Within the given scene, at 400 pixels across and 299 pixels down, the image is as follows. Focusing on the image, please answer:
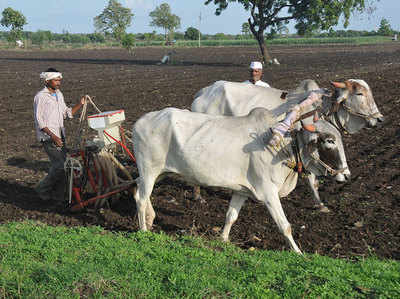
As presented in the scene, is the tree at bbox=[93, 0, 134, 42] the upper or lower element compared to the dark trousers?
upper

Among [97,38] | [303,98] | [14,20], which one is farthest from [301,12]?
[97,38]

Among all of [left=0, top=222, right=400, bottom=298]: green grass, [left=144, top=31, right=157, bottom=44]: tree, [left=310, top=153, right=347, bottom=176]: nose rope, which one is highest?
[left=144, top=31, right=157, bottom=44]: tree

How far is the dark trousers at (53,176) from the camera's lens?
25.1 ft

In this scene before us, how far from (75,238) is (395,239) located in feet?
14.3

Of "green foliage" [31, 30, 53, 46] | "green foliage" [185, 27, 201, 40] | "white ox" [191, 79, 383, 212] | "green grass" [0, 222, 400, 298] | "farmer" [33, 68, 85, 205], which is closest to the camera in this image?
"green grass" [0, 222, 400, 298]

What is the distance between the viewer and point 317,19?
3631 centimetres

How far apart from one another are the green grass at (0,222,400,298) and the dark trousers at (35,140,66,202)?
7.24 feet

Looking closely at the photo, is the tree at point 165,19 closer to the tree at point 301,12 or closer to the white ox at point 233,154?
the tree at point 301,12

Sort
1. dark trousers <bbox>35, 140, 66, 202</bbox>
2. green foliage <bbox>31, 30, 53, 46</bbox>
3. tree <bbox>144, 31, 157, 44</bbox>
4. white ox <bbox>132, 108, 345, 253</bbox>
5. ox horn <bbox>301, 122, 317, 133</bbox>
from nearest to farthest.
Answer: ox horn <bbox>301, 122, 317, 133</bbox>
white ox <bbox>132, 108, 345, 253</bbox>
dark trousers <bbox>35, 140, 66, 202</bbox>
tree <bbox>144, 31, 157, 44</bbox>
green foliage <bbox>31, 30, 53, 46</bbox>

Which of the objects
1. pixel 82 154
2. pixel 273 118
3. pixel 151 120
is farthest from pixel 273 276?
pixel 82 154

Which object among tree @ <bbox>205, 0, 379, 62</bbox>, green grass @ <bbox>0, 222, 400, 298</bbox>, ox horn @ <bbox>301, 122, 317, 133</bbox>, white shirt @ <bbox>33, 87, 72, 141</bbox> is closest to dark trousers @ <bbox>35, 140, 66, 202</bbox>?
white shirt @ <bbox>33, 87, 72, 141</bbox>

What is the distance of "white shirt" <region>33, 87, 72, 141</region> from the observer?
23.9ft

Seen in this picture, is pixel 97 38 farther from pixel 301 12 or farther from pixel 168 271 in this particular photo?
pixel 168 271

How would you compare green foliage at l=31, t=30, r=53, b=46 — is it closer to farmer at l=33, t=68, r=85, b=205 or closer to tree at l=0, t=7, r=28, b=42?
tree at l=0, t=7, r=28, b=42
